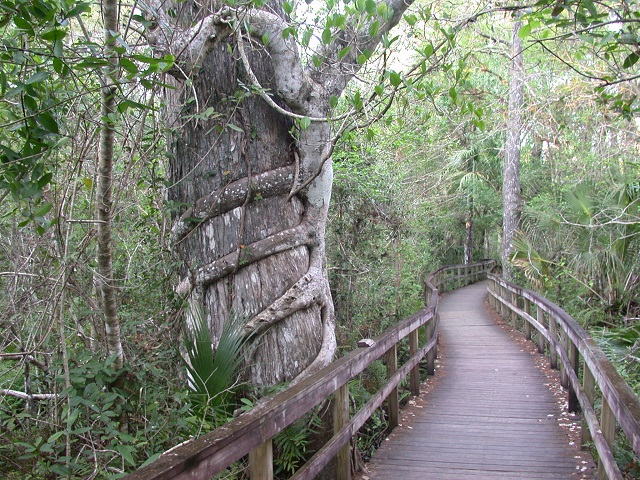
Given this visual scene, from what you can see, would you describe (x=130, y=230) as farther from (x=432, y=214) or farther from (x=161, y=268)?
(x=432, y=214)

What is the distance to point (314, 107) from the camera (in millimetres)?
4617

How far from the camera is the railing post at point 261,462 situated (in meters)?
2.66

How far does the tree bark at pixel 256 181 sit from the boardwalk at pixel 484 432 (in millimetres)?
1230

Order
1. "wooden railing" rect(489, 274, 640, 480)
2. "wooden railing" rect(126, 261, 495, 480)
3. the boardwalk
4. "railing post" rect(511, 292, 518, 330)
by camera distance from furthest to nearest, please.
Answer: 1. "railing post" rect(511, 292, 518, 330)
2. the boardwalk
3. "wooden railing" rect(489, 274, 640, 480)
4. "wooden railing" rect(126, 261, 495, 480)

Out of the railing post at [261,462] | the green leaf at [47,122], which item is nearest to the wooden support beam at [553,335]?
the railing post at [261,462]

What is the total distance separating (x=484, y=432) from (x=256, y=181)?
3.36 m

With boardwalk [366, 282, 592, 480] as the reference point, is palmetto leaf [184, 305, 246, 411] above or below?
above

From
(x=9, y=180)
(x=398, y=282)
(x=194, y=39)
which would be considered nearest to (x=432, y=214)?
(x=398, y=282)

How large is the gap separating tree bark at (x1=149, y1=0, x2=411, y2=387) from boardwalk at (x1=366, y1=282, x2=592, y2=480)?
4.04 ft

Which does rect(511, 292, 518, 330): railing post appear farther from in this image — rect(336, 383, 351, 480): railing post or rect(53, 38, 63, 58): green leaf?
rect(53, 38, 63, 58): green leaf

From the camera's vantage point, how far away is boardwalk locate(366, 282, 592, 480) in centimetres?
455

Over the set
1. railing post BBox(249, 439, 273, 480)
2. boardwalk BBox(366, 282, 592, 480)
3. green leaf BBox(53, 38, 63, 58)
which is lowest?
boardwalk BBox(366, 282, 592, 480)

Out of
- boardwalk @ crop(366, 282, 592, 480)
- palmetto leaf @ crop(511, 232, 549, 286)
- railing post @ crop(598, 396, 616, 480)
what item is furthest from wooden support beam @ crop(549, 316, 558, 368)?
palmetto leaf @ crop(511, 232, 549, 286)

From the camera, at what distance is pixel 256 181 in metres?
4.49
